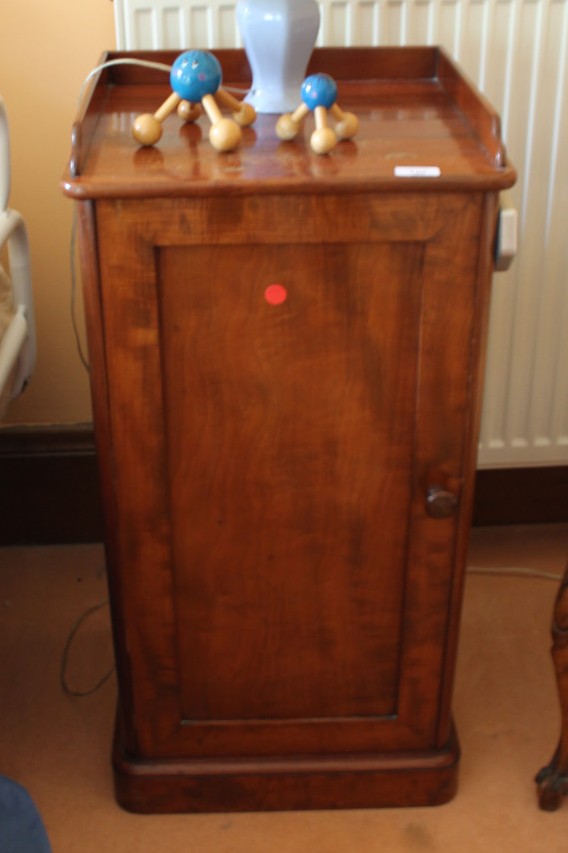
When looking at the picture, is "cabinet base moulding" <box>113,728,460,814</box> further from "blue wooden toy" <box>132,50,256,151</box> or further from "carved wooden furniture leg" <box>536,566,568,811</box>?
"blue wooden toy" <box>132,50,256,151</box>

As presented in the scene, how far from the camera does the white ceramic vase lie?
1229 millimetres

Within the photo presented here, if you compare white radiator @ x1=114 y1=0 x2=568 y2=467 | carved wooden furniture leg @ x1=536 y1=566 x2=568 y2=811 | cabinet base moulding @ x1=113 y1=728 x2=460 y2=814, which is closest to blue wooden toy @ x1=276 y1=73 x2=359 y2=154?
white radiator @ x1=114 y1=0 x2=568 y2=467

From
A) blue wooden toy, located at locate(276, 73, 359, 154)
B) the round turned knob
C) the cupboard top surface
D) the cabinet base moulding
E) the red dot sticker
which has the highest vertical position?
blue wooden toy, located at locate(276, 73, 359, 154)

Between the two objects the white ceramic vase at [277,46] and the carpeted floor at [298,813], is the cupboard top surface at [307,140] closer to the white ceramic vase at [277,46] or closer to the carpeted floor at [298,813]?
the white ceramic vase at [277,46]

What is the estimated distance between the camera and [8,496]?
6.07 ft

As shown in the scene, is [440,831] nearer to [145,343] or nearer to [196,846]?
[196,846]

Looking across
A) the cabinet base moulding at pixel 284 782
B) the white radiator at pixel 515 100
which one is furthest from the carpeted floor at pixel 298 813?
the white radiator at pixel 515 100

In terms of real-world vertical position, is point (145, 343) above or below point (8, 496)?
above

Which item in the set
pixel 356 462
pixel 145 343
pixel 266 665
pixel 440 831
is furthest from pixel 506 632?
pixel 145 343

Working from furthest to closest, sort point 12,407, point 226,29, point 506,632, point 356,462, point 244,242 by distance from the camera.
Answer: point 12,407 → point 506,632 → point 226,29 → point 356,462 → point 244,242

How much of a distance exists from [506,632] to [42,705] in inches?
28.2

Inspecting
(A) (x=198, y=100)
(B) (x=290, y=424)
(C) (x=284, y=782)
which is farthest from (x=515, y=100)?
(C) (x=284, y=782)

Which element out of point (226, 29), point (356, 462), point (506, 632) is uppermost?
point (226, 29)

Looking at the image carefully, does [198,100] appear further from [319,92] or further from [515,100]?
[515,100]
